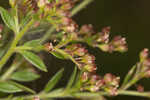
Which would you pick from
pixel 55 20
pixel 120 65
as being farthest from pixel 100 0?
pixel 55 20

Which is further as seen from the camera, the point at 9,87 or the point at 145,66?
the point at 145,66

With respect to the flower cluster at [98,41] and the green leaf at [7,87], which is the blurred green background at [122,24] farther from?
the green leaf at [7,87]

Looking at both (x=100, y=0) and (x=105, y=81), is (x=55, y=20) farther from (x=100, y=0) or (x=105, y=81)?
(x=100, y=0)

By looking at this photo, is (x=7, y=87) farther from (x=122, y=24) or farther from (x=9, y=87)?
(x=122, y=24)

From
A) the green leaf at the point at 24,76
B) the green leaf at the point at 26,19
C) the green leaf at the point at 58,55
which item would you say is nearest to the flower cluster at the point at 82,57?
the green leaf at the point at 58,55

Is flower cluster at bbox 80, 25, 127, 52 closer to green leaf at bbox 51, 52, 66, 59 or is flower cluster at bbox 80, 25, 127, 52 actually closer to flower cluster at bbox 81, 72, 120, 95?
flower cluster at bbox 81, 72, 120, 95

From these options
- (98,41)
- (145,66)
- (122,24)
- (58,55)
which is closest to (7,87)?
(58,55)

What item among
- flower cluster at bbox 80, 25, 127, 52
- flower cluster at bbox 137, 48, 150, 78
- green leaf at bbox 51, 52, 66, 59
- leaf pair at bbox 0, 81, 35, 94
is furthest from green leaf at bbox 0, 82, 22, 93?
flower cluster at bbox 137, 48, 150, 78
